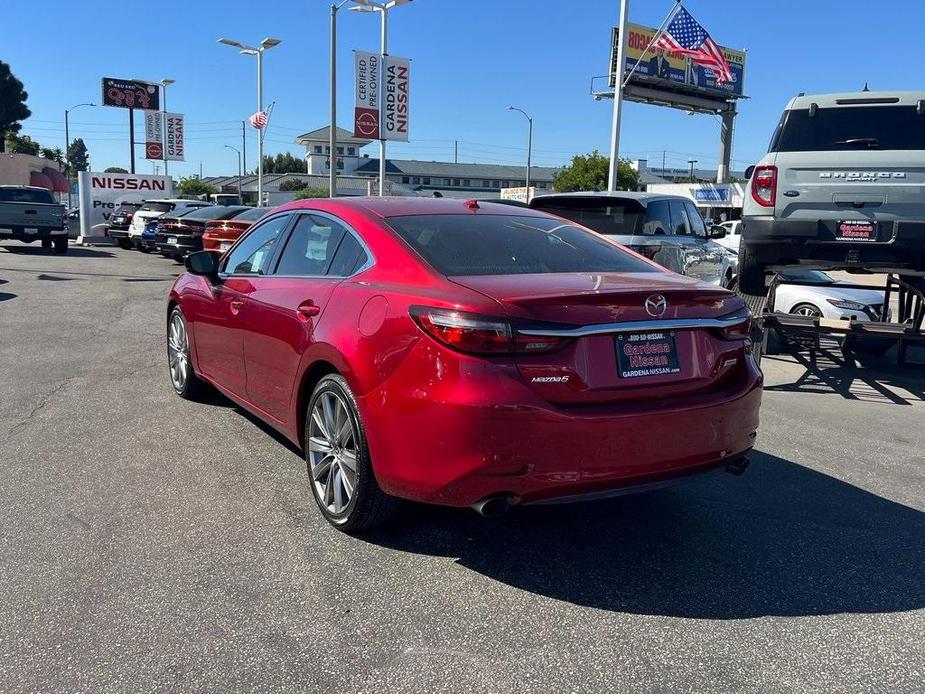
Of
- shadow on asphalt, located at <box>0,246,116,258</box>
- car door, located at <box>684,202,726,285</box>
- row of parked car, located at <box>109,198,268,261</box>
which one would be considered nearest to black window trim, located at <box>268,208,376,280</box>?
car door, located at <box>684,202,726,285</box>

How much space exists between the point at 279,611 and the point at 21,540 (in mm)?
1499

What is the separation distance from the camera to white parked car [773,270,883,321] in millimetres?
10039

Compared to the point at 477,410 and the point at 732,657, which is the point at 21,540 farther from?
the point at 732,657

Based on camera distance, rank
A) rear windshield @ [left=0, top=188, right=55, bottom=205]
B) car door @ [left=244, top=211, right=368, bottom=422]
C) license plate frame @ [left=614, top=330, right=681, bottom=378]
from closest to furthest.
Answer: license plate frame @ [left=614, top=330, right=681, bottom=378] → car door @ [left=244, top=211, right=368, bottom=422] → rear windshield @ [left=0, top=188, right=55, bottom=205]

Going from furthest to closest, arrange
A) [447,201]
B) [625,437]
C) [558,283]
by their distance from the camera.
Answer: [447,201] → [558,283] → [625,437]

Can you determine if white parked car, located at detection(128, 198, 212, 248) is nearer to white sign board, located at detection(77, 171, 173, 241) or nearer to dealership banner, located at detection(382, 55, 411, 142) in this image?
white sign board, located at detection(77, 171, 173, 241)

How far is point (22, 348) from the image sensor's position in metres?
8.64

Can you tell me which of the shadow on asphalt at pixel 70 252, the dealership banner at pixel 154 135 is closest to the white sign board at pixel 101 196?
the shadow on asphalt at pixel 70 252

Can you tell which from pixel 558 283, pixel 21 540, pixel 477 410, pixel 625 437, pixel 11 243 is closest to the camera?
Result: pixel 477 410

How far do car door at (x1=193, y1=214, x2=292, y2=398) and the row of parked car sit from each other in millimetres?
8516

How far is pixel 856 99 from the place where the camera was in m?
7.56

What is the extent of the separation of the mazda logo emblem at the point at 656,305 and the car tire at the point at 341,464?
1.37 meters

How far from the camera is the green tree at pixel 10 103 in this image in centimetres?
7169

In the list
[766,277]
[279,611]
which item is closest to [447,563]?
[279,611]
